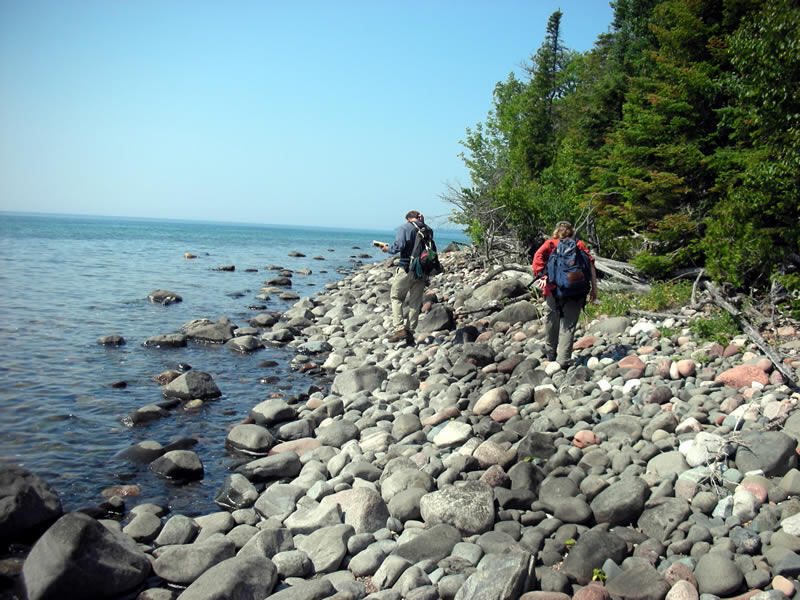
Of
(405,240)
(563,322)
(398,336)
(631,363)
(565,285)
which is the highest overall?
(405,240)

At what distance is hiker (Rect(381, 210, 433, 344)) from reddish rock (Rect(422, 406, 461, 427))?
393cm

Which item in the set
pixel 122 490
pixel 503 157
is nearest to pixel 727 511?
pixel 122 490

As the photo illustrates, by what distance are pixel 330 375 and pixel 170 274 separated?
65.0ft

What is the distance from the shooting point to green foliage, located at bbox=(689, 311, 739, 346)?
25.5 ft

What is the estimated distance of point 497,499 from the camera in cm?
540

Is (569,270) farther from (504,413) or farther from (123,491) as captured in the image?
Result: (123,491)

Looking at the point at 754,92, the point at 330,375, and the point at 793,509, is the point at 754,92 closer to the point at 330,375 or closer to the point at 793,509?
the point at 793,509

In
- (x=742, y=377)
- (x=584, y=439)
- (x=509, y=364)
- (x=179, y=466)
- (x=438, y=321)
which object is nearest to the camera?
(x=584, y=439)

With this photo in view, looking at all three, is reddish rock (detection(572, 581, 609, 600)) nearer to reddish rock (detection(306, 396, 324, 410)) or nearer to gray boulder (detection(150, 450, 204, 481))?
gray boulder (detection(150, 450, 204, 481))

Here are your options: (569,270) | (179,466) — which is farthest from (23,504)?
(569,270)

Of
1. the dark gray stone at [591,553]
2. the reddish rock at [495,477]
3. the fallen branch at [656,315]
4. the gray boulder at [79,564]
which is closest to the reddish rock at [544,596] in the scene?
the dark gray stone at [591,553]

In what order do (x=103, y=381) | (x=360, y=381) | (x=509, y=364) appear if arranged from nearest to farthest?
(x=509, y=364)
(x=360, y=381)
(x=103, y=381)

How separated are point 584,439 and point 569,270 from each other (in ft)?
8.69

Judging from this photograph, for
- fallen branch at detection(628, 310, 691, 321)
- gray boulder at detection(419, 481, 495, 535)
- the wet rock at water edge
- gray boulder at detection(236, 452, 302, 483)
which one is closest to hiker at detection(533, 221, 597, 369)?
fallen branch at detection(628, 310, 691, 321)
